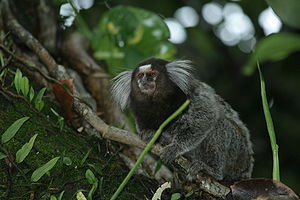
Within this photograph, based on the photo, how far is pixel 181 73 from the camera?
157 inches

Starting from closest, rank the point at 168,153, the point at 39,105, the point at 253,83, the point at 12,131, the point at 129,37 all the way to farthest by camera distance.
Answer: the point at 12,131 < the point at 39,105 < the point at 168,153 < the point at 129,37 < the point at 253,83

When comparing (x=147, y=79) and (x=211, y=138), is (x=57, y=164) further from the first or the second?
(x=211, y=138)

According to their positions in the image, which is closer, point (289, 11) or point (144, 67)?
point (289, 11)

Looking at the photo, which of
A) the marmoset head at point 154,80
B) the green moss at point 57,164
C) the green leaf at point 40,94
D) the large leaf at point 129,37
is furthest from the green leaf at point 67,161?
the large leaf at point 129,37

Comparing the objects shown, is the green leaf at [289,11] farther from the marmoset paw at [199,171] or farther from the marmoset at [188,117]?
the marmoset at [188,117]

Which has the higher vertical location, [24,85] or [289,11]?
[289,11]

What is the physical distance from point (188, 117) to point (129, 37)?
49.9 inches

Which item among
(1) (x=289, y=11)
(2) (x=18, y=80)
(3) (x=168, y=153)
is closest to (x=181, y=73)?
(3) (x=168, y=153)

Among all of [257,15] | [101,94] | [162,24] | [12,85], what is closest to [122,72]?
[101,94]

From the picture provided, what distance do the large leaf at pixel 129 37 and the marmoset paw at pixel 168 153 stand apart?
121 centimetres

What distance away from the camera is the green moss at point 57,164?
2479 millimetres

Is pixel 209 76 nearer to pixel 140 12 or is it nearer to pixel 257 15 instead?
pixel 257 15

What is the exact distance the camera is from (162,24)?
4.64 metres

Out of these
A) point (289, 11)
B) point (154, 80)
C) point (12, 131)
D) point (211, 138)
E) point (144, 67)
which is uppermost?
point (289, 11)
